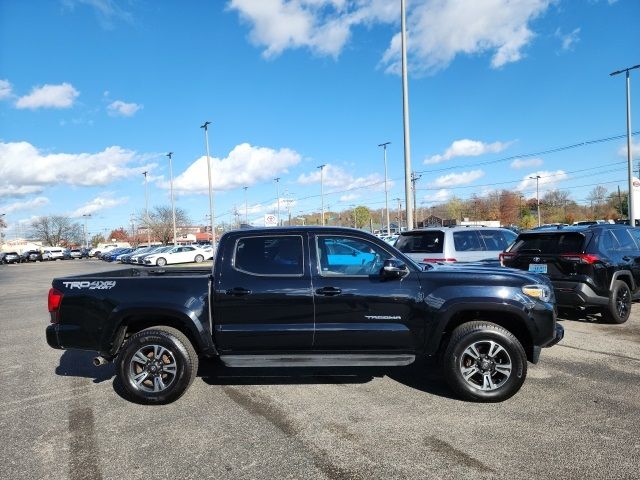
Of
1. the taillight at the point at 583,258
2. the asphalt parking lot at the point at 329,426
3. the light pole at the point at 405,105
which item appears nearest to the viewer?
the asphalt parking lot at the point at 329,426

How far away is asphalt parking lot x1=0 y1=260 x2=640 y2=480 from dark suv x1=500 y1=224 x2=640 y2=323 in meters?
1.66

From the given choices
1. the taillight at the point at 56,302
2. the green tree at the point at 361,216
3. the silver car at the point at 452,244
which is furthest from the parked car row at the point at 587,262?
the green tree at the point at 361,216

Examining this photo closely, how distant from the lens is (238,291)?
15.5 ft

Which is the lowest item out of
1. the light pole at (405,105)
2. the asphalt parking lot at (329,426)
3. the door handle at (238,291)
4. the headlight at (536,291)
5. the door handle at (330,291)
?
the asphalt parking lot at (329,426)

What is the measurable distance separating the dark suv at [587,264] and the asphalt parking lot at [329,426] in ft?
5.44

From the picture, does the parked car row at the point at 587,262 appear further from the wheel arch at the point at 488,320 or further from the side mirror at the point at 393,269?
the side mirror at the point at 393,269

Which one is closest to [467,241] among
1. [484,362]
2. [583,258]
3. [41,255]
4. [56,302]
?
[583,258]

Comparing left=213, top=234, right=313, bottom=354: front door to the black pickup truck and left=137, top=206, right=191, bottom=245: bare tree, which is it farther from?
left=137, top=206, right=191, bottom=245: bare tree

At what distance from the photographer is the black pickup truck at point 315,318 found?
181 inches

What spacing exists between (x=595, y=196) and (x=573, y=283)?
4262 inches

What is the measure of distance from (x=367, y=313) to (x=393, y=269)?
1.68 feet

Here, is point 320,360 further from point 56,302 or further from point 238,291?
point 56,302

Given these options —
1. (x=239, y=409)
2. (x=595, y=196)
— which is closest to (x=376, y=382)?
(x=239, y=409)

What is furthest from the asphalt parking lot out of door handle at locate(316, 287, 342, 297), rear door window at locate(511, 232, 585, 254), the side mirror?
rear door window at locate(511, 232, 585, 254)
